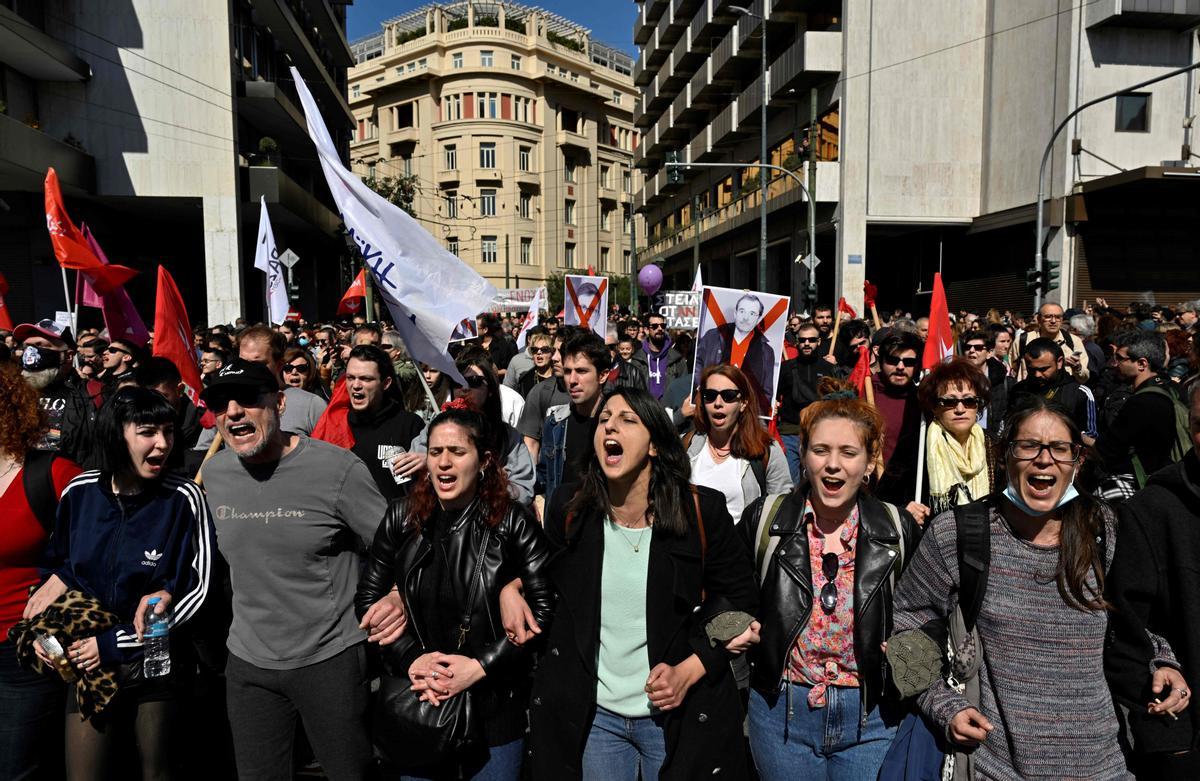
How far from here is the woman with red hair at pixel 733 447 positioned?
3.91 m

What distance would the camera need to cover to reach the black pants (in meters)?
3.02

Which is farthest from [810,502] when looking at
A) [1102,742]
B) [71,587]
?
[71,587]

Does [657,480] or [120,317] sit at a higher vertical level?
[120,317]

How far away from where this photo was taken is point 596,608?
2684mm

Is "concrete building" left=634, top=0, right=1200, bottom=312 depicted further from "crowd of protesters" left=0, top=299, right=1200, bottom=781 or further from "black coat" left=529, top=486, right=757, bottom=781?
"black coat" left=529, top=486, right=757, bottom=781

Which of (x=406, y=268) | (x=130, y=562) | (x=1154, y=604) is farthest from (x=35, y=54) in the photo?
(x=1154, y=604)

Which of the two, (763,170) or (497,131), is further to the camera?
(497,131)

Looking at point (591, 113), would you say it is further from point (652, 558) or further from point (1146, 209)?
point (652, 558)

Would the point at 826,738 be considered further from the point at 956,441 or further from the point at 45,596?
the point at 45,596

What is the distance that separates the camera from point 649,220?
59625 mm

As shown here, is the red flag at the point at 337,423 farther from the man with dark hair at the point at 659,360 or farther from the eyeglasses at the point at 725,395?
the man with dark hair at the point at 659,360

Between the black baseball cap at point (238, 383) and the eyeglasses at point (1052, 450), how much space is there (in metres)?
2.66

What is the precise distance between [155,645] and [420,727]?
1056mm

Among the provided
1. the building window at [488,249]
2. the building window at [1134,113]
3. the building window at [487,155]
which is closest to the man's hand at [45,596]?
the building window at [1134,113]
